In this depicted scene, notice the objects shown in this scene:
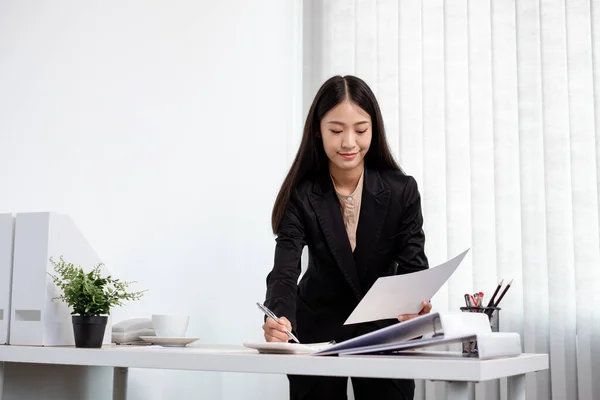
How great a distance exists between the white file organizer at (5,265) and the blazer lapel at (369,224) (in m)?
0.77

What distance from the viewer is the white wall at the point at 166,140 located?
67.6 inches

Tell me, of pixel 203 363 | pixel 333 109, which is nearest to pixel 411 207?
pixel 333 109

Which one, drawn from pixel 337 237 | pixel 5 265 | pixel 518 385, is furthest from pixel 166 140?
pixel 518 385

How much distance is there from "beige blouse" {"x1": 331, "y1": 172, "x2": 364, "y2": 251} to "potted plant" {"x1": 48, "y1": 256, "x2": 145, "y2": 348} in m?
0.60

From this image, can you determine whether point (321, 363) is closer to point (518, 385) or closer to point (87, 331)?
point (518, 385)

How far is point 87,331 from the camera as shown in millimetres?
1266

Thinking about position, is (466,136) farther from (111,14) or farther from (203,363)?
(203,363)

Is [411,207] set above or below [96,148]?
below

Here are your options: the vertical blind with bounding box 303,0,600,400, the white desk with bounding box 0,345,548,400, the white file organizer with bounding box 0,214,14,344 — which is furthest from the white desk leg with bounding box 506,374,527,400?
the vertical blind with bounding box 303,0,600,400

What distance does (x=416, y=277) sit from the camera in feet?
3.91

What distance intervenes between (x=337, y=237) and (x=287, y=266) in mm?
149

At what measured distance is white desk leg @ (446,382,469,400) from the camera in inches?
36.4

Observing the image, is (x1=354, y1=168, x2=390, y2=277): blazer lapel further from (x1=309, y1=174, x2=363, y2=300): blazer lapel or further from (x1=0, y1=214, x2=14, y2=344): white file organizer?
(x1=0, y1=214, x2=14, y2=344): white file organizer

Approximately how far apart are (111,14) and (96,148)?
15.2 inches
